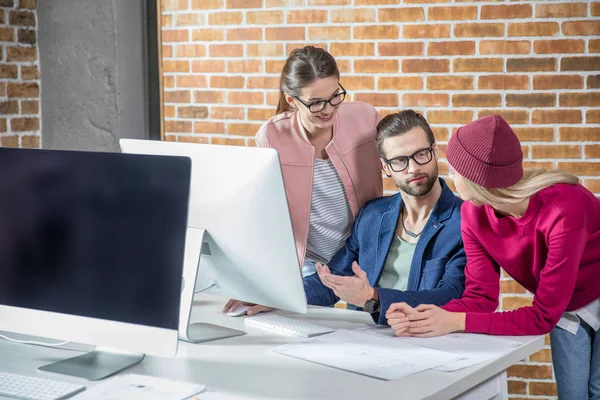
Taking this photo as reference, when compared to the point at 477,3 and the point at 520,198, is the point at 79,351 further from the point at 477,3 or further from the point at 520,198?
the point at 477,3

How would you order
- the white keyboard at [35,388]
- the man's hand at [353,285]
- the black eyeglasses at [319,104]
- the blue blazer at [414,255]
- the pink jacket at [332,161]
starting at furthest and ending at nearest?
the pink jacket at [332,161] < the black eyeglasses at [319,104] < the blue blazer at [414,255] < the man's hand at [353,285] < the white keyboard at [35,388]

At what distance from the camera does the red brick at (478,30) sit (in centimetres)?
318

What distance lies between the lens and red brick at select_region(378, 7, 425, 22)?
3279 mm

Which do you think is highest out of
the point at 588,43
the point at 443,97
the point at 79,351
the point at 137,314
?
the point at 588,43

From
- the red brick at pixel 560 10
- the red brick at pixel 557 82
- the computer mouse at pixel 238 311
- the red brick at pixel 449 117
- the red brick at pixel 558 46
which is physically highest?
the red brick at pixel 560 10

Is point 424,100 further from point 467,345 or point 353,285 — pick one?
point 467,345

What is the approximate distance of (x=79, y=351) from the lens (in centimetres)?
187

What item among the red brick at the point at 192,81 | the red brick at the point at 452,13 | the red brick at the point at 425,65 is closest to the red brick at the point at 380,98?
the red brick at the point at 425,65

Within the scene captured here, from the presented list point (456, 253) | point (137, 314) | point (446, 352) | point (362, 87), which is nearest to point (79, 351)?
point (137, 314)

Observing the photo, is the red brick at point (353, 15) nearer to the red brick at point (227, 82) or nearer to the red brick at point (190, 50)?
Answer: the red brick at point (227, 82)

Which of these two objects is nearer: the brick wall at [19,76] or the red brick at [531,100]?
the red brick at [531,100]

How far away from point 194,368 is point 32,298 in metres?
0.39

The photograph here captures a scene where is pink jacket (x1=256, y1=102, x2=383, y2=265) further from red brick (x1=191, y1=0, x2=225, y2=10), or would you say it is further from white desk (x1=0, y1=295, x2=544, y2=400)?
red brick (x1=191, y1=0, x2=225, y2=10)

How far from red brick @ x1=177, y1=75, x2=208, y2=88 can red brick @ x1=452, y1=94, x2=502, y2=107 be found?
1.21 metres
